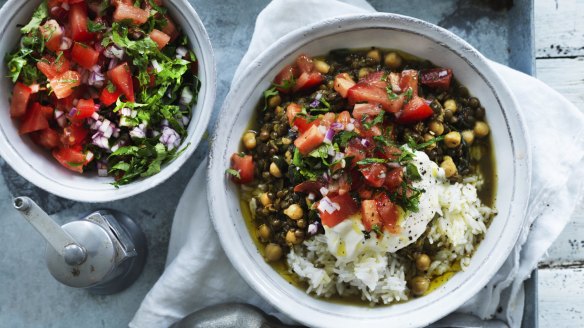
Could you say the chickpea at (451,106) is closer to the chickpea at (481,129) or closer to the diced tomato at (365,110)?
the chickpea at (481,129)

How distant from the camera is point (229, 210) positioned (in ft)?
10.8

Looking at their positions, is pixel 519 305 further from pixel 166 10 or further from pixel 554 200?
pixel 166 10

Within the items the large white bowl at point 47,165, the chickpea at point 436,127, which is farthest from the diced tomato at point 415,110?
the large white bowl at point 47,165

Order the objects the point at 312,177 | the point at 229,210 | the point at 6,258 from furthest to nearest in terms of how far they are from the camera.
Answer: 1. the point at 6,258
2. the point at 229,210
3. the point at 312,177

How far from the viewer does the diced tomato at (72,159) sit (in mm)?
3109

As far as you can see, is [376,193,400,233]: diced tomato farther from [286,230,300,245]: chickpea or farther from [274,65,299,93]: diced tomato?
[274,65,299,93]: diced tomato

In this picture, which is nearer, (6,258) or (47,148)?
(47,148)

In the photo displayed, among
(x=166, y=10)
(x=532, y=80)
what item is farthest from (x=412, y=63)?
(x=166, y=10)

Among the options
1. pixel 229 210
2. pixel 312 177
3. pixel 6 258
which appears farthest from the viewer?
pixel 6 258

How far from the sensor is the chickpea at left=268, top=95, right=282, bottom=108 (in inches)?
130

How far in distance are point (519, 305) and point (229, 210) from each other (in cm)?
162

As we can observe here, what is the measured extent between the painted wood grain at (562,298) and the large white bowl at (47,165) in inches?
83.6

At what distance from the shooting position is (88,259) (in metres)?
3.21

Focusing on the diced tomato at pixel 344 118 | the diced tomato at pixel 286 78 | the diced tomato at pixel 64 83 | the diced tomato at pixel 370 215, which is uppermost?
the diced tomato at pixel 64 83
